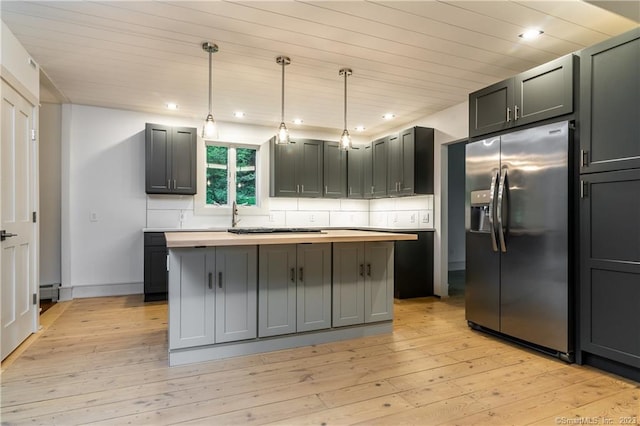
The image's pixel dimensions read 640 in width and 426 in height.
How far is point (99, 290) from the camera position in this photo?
4641mm

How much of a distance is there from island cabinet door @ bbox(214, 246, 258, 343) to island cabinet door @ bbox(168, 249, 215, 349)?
2.3 inches

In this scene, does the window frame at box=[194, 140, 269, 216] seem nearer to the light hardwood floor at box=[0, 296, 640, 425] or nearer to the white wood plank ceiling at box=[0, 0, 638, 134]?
the white wood plank ceiling at box=[0, 0, 638, 134]

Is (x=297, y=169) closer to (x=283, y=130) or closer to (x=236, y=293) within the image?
(x=283, y=130)

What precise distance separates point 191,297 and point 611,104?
10.7 feet

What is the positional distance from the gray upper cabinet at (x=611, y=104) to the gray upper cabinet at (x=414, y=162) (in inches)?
89.1

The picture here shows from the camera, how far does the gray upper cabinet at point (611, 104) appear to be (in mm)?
A: 2227

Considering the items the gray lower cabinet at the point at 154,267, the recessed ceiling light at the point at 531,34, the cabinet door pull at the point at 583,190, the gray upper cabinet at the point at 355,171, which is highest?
the recessed ceiling light at the point at 531,34

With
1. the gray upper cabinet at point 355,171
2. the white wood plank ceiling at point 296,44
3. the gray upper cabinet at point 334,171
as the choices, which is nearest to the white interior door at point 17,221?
the white wood plank ceiling at point 296,44

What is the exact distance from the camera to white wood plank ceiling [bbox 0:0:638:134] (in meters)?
2.43

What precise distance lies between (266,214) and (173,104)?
81.7 inches

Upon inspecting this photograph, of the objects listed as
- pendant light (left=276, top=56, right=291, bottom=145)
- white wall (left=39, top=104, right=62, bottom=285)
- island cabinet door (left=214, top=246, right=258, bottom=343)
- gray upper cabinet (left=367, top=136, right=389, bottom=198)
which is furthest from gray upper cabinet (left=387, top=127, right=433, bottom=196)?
white wall (left=39, top=104, right=62, bottom=285)

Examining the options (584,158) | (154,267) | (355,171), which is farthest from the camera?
(355,171)

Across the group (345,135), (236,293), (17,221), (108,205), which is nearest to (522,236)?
(345,135)

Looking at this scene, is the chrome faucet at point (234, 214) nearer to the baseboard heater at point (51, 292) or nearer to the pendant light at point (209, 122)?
the pendant light at point (209, 122)
